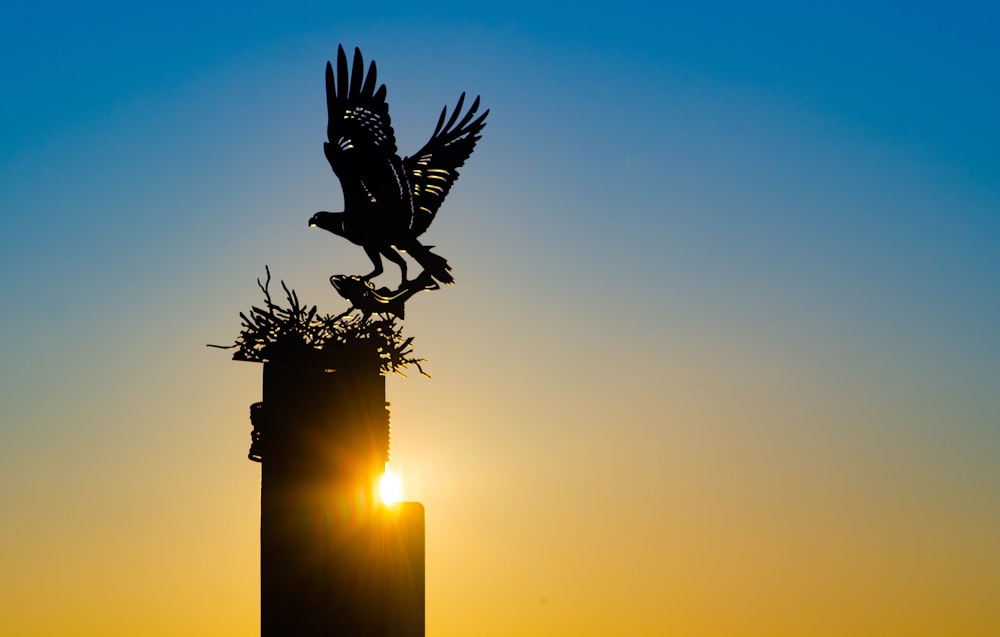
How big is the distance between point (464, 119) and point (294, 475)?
7248mm

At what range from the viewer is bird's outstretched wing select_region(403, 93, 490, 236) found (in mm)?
26438

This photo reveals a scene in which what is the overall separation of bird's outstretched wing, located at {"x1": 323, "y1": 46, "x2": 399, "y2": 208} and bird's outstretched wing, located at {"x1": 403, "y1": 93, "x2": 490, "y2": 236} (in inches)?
51.0

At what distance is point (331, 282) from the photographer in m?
24.5

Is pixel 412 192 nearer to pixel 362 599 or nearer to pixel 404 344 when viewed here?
pixel 404 344

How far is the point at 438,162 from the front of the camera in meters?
27.2

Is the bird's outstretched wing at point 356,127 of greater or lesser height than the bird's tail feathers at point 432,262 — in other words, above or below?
above

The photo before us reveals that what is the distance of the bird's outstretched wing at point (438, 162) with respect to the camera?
1041 inches

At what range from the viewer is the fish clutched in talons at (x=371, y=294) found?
24375 mm

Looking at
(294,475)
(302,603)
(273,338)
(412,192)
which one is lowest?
(302,603)

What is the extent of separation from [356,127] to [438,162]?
2666mm

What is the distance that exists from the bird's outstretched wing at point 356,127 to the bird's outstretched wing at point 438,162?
129 centimetres

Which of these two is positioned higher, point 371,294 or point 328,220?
point 328,220

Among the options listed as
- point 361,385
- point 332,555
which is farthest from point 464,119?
point 332,555

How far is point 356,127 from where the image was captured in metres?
24.8
